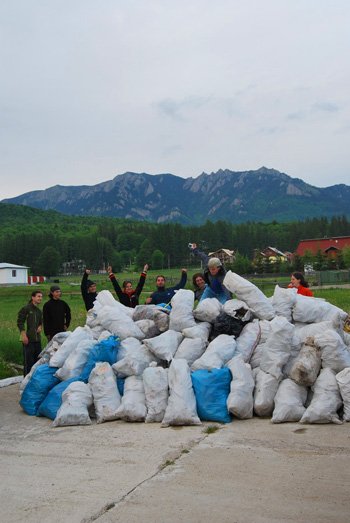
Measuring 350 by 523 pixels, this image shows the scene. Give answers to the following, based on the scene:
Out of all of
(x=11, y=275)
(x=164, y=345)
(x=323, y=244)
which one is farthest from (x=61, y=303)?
(x=323, y=244)

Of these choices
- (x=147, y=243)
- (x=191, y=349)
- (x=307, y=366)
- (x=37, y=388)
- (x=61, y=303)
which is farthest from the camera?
(x=147, y=243)

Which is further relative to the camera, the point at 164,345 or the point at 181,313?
the point at 181,313

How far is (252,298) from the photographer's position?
284 inches

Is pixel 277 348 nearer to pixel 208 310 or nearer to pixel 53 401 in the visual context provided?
pixel 208 310

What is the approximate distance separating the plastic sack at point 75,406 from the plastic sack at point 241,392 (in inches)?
61.6

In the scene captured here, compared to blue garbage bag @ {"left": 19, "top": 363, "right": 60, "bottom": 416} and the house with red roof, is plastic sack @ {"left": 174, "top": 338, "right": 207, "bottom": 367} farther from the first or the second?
the house with red roof

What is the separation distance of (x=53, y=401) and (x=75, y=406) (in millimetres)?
510

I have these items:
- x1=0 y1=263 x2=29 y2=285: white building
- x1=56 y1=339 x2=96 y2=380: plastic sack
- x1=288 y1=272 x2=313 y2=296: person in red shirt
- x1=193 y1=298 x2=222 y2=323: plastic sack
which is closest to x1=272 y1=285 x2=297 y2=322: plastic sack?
x1=288 y1=272 x2=313 y2=296: person in red shirt

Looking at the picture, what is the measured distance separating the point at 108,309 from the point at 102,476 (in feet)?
10.6

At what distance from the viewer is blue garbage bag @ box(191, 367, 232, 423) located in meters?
5.88

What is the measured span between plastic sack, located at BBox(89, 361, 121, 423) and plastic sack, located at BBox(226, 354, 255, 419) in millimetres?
1277

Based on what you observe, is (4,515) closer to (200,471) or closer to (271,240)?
(200,471)

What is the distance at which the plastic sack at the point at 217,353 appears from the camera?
20.6ft

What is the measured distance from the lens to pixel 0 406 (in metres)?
7.36
